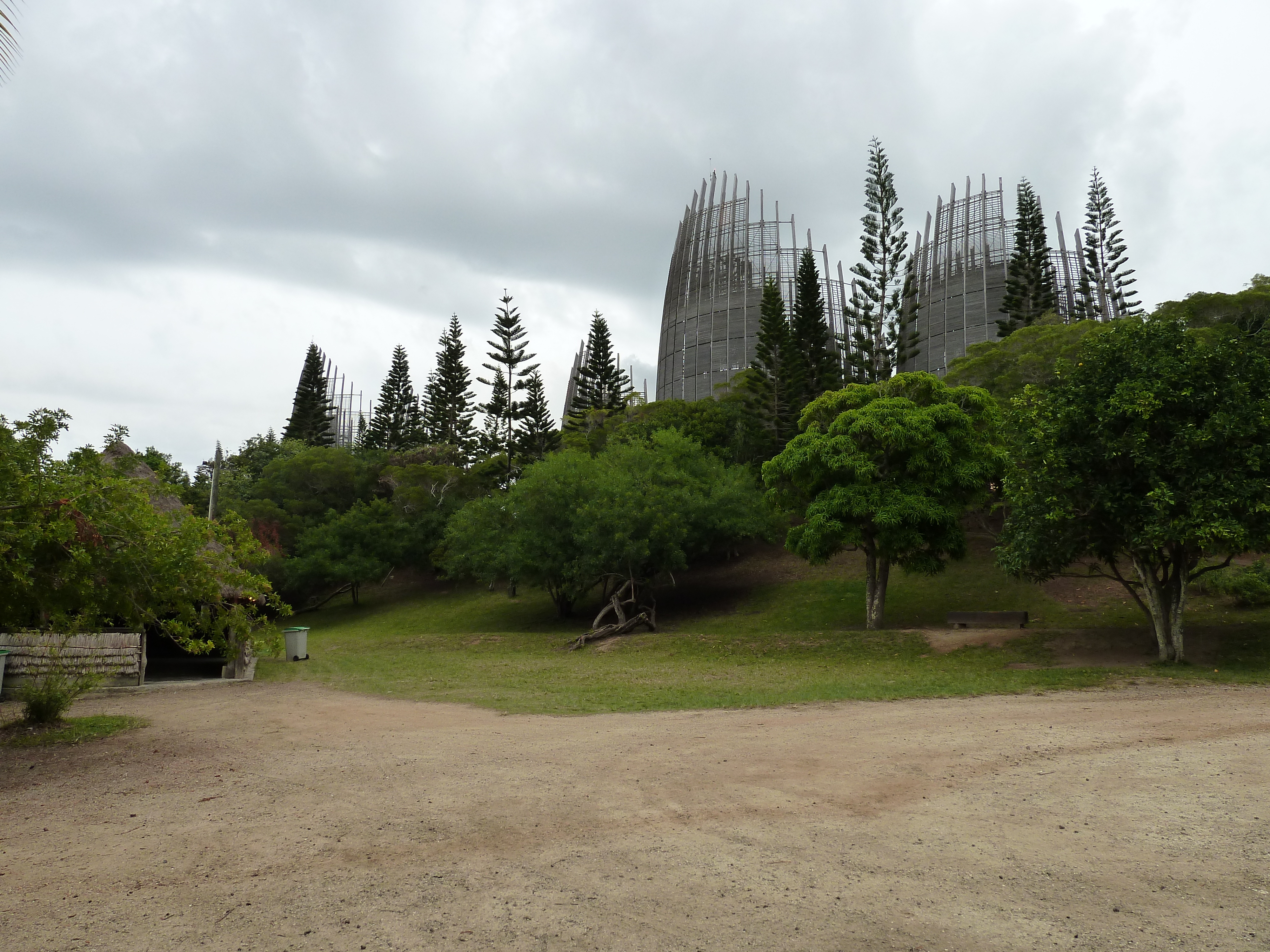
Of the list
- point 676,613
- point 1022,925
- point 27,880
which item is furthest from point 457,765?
point 676,613

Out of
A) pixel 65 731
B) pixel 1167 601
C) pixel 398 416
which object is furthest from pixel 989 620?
pixel 398 416

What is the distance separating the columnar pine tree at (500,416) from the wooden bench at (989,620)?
26857 mm

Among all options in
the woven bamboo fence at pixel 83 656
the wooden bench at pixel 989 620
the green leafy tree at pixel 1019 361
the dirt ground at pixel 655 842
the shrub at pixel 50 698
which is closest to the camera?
the dirt ground at pixel 655 842

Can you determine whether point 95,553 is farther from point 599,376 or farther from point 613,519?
point 599,376

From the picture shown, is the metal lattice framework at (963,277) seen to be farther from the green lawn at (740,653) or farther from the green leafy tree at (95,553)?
the green leafy tree at (95,553)

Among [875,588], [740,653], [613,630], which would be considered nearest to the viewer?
[740,653]

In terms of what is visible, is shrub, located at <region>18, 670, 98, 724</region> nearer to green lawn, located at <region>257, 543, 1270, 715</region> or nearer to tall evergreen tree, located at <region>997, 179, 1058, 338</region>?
green lawn, located at <region>257, 543, 1270, 715</region>

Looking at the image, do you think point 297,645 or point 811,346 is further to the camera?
point 811,346

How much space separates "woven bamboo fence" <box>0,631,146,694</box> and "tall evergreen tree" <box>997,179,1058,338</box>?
34.9 metres

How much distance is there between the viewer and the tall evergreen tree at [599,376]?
49.6 m

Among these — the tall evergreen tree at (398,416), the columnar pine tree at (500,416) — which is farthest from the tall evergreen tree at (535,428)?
the tall evergreen tree at (398,416)

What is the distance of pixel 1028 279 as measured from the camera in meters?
37.1

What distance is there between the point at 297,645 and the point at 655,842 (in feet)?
61.3

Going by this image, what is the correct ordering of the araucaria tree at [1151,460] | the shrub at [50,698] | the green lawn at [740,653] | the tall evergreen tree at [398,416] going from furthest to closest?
the tall evergreen tree at [398,416]
the araucaria tree at [1151,460]
the green lawn at [740,653]
the shrub at [50,698]
